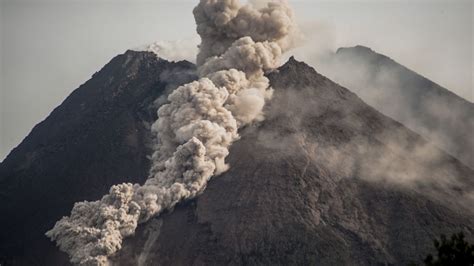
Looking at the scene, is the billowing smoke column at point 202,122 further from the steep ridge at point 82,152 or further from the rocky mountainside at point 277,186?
the steep ridge at point 82,152

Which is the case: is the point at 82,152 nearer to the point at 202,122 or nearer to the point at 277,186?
the point at 202,122

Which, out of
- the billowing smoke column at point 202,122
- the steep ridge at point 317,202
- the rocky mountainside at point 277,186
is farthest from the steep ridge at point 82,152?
the steep ridge at point 317,202

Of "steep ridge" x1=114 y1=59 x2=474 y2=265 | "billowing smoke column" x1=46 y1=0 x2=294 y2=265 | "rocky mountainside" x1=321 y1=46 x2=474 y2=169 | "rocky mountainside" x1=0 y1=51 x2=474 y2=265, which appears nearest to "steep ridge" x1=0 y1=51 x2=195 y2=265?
"rocky mountainside" x1=0 y1=51 x2=474 y2=265

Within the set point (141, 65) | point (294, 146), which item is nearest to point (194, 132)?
point (294, 146)

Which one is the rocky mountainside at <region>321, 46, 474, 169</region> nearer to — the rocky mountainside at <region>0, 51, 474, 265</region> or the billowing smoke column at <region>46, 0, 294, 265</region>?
the rocky mountainside at <region>0, 51, 474, 265</region>

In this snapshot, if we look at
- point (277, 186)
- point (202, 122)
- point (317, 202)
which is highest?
point (202, 122)

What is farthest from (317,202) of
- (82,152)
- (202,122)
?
(82,152)

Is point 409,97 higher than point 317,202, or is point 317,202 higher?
point 317,202

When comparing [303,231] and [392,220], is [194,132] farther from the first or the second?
[392,220]
